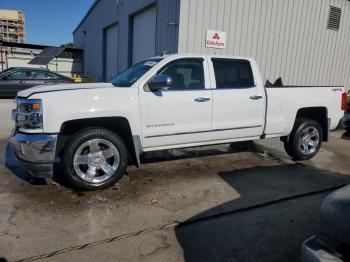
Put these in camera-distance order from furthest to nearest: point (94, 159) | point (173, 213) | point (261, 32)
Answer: point (261, 32), point (94, 159), point (173, 213)

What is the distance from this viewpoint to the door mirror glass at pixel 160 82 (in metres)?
4.43

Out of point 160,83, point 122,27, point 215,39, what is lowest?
point 160,83

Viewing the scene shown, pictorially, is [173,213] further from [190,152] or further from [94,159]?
[190,152]

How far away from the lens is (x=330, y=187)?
4.98 meters

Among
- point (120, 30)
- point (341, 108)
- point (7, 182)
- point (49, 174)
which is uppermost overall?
point (120, 30)

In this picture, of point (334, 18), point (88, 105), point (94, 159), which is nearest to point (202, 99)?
point (88, 105)

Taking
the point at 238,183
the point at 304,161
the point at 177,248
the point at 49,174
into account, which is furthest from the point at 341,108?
the point at 49,174

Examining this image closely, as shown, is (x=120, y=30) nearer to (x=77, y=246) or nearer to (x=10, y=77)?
(x=10, y=77)

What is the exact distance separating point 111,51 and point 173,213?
693 inches

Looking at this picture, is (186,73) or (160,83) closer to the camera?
(160,83)

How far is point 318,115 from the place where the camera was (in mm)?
6562

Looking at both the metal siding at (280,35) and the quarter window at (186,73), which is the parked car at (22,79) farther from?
the quarter window at (186,73)

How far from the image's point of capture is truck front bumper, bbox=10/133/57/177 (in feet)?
12.9

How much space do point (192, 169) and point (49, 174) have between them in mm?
2429
